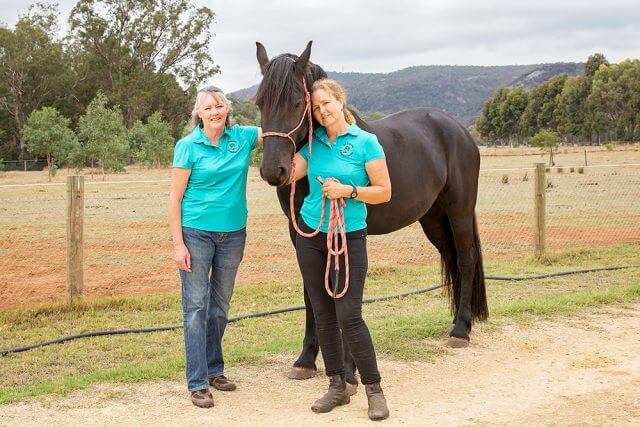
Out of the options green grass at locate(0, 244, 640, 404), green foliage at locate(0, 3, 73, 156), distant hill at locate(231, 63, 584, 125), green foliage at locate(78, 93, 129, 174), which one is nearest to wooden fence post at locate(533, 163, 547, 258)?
green grass at locate(0, 244, 640, 404)

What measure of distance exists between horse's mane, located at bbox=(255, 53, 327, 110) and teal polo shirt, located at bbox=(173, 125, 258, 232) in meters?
0.34

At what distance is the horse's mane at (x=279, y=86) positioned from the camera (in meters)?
3.41

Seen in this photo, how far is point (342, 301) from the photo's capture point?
11.0ft

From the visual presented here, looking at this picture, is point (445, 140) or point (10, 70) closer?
point (445, 140)

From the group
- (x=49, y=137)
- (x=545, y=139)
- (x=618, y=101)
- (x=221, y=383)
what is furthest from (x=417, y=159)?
(x=618, y=101)

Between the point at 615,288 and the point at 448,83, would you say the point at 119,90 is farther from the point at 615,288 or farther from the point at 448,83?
the point at 448,83

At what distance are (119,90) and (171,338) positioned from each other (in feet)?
149

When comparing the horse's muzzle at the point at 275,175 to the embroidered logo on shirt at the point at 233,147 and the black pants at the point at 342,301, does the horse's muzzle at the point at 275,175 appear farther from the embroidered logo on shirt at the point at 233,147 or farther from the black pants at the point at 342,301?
the embroidered logo on shirt at the point at 233,147

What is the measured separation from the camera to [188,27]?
49000 millimetres

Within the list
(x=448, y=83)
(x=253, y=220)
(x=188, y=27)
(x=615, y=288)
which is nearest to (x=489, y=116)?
(x=188, y=27)

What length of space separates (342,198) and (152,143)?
36811 mm

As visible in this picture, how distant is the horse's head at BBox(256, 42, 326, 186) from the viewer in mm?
3334

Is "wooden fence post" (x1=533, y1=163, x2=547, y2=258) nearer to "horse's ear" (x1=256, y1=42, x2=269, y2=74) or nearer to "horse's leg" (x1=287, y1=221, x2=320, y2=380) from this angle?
"horse's leg" (x1=287, y1=221, x2=320, y2=380)

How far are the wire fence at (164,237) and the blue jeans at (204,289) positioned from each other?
4.08 m
